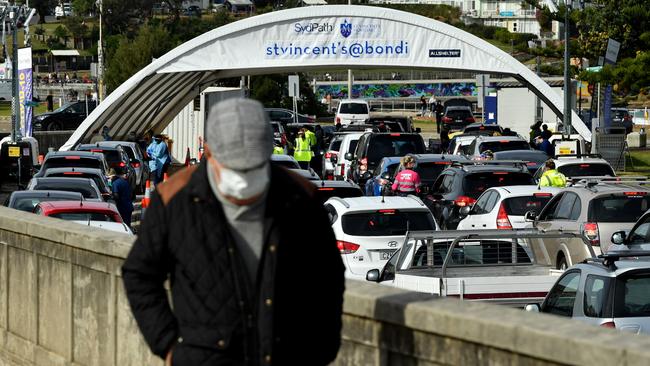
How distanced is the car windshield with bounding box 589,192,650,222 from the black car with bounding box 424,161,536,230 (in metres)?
4.78

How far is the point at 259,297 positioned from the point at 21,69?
4064 centimetres

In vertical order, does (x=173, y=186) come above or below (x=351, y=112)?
above

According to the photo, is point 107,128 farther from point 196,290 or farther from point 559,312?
point 196,290

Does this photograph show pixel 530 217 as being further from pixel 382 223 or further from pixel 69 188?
pixel 69 188

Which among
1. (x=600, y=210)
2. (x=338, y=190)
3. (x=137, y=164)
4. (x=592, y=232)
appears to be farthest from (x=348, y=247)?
Result: (x=137, y=164)

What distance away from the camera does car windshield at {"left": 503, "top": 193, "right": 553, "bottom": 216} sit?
73.3 feet

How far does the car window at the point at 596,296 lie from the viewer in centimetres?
1127

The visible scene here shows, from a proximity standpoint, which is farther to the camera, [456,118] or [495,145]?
[456,118]

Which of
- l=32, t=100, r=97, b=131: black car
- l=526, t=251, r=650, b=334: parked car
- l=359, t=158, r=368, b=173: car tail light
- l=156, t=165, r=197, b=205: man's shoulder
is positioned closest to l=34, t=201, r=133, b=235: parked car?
l=526, t=251, r=650, b=334: parked car

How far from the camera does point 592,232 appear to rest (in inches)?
765

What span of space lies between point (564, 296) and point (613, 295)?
844 millimetres

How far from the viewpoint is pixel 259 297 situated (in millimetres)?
5340

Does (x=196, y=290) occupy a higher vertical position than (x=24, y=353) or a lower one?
higher

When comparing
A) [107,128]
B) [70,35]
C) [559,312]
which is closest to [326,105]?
[107,128]
